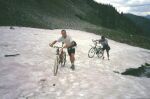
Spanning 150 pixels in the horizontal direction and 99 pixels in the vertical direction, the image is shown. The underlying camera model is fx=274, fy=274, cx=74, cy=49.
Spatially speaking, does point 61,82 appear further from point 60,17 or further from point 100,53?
point 60,17

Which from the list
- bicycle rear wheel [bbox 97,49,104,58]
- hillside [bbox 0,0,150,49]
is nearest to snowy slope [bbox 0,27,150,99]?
bicycle rear wheel [bbox 97,49,104,58]

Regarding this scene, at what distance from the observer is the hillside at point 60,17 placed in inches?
2485

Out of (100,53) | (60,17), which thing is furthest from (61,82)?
(60,17)

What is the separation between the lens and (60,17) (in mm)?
85438

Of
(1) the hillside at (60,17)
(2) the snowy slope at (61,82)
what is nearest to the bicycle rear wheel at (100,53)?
(2) the snowy slope at (61,82)

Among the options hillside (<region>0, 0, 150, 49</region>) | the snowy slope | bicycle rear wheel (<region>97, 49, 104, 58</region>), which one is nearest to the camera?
the snowy slope

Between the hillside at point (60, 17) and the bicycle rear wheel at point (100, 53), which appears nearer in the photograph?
the bicycle rear wheel at point (100, 53)

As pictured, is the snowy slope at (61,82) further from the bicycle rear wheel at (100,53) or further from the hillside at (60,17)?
the hillside at (60,17)

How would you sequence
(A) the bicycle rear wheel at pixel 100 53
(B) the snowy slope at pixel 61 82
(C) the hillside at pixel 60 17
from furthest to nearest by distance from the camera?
1. (C) the hillside at pixel 60 17
2. (A) the bicycle rear wheel at pixel 100 53
3. (B) the snowy slope at pixel 61 82

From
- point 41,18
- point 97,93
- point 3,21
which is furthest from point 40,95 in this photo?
point 41,18

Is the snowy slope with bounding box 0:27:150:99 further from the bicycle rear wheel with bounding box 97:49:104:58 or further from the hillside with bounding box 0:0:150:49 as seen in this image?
the hillside with bounding box 0:0:150:49

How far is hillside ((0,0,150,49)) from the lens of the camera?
63116mm

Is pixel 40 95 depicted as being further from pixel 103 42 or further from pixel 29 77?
pixel 103 42

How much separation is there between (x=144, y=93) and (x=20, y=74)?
7290mm
